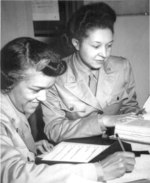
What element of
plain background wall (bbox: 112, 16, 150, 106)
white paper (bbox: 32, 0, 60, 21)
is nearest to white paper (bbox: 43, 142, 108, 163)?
white paper (bbox: 32, 0, 60, 21)

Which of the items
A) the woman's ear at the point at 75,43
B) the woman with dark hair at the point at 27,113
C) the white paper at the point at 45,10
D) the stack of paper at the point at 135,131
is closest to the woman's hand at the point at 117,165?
the woman with dark hair at the point at 27,113

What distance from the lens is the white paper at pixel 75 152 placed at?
0.91 metres

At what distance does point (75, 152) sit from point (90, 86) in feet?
2.00

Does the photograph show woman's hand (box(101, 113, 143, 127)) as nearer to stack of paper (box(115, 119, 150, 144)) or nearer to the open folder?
stack of paper (box(115, 119, 150, 144))

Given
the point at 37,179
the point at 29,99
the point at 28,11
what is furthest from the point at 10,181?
the point at 28,11

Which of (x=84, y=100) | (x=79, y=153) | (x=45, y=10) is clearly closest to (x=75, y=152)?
(x=79, y=153)

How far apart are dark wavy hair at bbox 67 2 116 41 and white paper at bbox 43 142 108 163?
1.95 feet

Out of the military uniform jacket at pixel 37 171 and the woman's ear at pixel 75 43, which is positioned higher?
the woman's ear at pixel 75 43

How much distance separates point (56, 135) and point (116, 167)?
1.51 ft

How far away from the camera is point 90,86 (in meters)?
1.51

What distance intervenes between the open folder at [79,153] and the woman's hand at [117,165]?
70 millimetres

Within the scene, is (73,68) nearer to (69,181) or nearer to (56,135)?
(56,135)

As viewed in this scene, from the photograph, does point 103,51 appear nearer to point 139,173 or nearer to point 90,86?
point 90,86

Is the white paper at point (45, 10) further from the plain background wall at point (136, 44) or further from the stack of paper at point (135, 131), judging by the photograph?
the stack of paper at point (135, 131)
